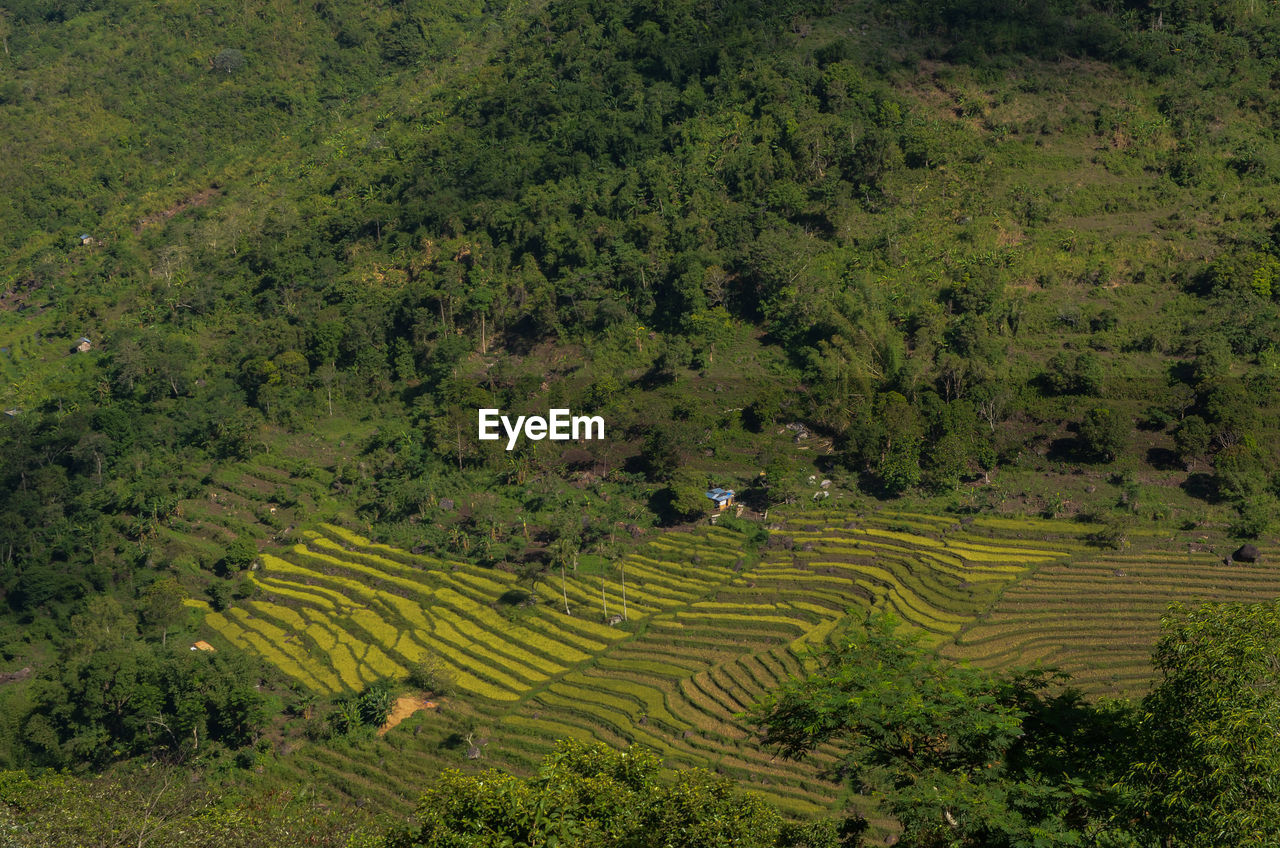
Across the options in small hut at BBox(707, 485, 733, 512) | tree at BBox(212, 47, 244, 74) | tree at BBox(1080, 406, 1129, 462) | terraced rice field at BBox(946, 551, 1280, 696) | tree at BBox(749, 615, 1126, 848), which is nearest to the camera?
tree at BBox(749, 615, 1126, 848)

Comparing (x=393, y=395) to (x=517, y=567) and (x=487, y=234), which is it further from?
(x=517, y=567)

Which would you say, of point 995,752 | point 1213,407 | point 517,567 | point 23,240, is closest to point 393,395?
point 517,567

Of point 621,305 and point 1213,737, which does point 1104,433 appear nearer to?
point 621,305

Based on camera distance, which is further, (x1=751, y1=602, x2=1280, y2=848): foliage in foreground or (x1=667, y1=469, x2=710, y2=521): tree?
(x1=667, y1=469, x2=710, y2=521): tree

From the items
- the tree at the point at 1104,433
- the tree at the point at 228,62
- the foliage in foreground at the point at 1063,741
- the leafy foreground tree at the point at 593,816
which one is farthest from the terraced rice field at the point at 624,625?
the tree at the point at 228,62

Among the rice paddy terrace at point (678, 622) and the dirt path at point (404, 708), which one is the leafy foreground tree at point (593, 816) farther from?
the dirt path at point (404, 708)

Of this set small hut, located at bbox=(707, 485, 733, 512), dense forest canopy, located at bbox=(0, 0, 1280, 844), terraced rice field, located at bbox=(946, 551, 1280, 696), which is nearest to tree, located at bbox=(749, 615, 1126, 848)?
terraced rice field, located at bbox=(946, 551, 1280, 696)

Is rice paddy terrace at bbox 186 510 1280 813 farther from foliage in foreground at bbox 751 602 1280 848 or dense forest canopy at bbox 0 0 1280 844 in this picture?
foliage in foreground at bbox 751 602 1280 848
